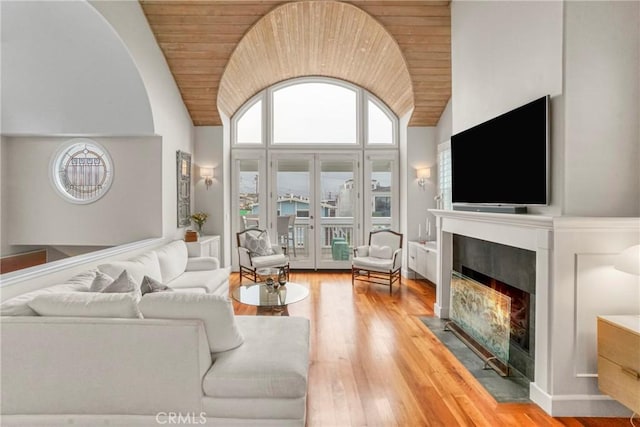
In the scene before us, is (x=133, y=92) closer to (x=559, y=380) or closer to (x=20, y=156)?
(x=20, y=156)

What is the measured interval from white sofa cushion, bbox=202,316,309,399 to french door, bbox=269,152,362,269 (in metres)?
4.58

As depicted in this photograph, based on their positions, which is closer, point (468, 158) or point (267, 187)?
point (468, 158)

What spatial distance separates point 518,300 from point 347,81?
5.16 metres

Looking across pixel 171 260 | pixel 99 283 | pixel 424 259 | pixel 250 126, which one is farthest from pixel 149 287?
pixel 250 126

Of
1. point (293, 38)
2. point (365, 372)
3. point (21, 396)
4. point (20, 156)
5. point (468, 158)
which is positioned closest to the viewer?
point (21, 396)

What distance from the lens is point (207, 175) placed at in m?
6.14

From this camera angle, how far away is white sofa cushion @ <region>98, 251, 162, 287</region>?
297 centimetres

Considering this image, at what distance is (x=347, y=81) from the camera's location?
670 centimetres

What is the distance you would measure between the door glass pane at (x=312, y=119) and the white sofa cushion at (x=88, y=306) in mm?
5181

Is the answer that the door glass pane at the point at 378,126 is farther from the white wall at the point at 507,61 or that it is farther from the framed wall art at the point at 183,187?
the framed wall art at the point at 183,187

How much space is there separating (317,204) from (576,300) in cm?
489

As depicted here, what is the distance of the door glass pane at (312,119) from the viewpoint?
676 centimetres

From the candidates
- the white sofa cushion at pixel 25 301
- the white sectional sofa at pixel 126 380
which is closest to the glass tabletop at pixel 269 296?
the white sofa cushion at pixel 25 301

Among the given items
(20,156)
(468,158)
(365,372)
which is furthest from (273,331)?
(20,156)
